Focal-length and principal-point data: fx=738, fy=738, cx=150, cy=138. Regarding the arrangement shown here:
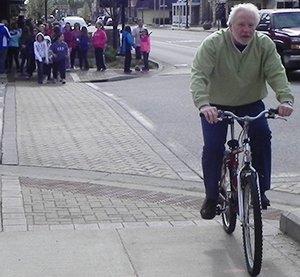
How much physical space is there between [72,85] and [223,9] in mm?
51582

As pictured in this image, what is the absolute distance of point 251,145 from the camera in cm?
574

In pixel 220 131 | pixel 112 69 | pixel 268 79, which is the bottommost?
pixel 112 69

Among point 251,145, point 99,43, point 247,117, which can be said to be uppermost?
point 247,117

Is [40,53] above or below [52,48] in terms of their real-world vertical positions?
below

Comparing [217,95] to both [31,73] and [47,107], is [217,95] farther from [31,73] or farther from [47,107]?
[31,73]

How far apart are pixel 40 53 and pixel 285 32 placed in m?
7.11

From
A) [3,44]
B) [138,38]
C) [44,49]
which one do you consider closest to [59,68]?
[44,49]

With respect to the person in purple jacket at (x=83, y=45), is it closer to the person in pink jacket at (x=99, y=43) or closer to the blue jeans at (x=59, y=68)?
the person in pink jacket at (x=99, y=43)

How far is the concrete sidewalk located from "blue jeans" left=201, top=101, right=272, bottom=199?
53cm

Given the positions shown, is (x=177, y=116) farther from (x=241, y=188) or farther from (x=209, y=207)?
(x=241, y=188)

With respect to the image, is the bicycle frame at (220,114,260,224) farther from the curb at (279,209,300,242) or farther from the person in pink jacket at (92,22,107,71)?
the person in pink jacket at (92,22,107,71)

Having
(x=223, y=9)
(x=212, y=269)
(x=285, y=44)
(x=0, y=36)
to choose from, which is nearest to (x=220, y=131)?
(x=212, y=269)

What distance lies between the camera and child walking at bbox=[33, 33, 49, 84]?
2159 cm

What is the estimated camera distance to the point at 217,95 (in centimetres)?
573
